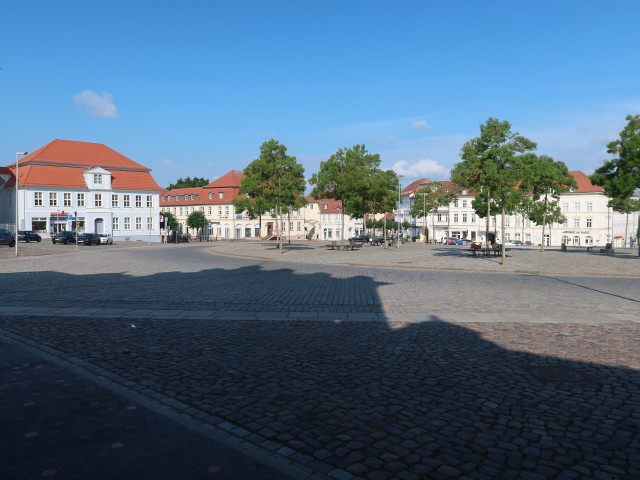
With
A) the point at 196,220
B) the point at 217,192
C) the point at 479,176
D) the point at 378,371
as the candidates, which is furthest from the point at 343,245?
the point at 217,192

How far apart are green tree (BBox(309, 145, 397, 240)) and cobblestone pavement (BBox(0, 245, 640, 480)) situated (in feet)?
105

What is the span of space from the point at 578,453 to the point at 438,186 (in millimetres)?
93523

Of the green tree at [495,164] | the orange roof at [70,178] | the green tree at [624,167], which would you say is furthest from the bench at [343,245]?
the orange roof at [70,178]

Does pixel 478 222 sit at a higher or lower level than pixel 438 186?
lower

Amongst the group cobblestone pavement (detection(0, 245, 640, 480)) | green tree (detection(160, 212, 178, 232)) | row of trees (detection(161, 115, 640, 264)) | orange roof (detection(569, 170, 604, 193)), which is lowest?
cobblestone pavement (detection(0, 245, 640, 480))

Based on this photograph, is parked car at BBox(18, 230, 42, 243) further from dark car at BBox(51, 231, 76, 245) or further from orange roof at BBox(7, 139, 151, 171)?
orange roof at BBox(7, 139, 151, 171)

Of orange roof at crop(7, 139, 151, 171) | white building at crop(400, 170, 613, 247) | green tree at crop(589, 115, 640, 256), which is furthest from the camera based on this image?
white building at crop(400, 170, 613, 247)

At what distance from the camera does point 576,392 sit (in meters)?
6.12

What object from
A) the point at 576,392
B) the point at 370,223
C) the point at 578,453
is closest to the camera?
the point at 578,453

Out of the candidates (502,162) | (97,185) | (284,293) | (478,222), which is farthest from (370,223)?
(284,293)

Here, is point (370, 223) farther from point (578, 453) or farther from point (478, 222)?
point (578, 453)

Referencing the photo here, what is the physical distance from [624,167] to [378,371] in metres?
36.8

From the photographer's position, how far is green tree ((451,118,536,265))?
91.6 feet

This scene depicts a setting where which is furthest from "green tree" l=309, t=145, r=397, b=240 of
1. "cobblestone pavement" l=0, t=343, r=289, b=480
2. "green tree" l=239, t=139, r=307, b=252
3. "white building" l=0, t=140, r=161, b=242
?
"cobblestone pavement" l=0, t=343, r=289, b=480
